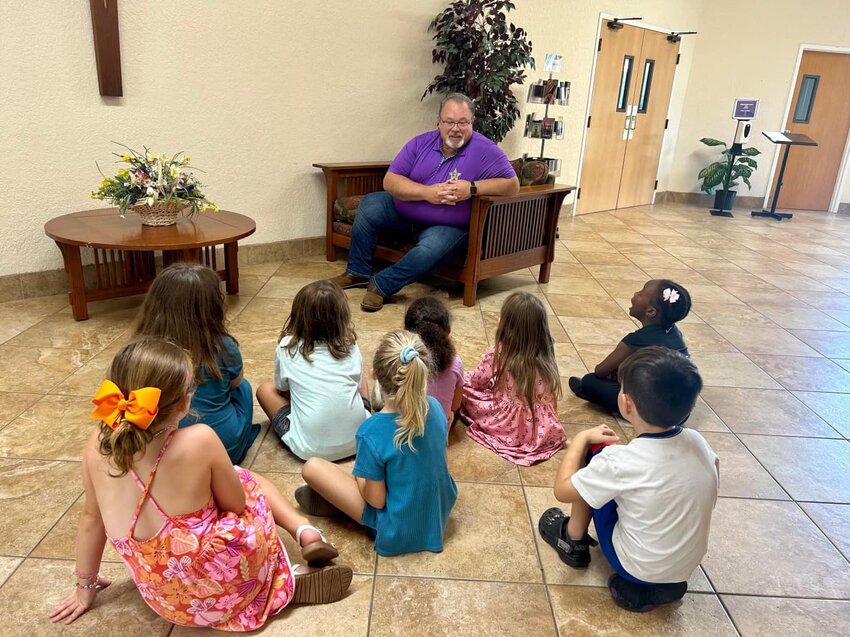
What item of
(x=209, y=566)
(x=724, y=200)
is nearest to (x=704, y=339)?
(x=209, y=566)

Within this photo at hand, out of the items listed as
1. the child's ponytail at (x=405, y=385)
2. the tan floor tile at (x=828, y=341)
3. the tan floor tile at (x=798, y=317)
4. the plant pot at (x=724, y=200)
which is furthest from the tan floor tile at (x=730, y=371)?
the plant pot at (x=724, y=200)

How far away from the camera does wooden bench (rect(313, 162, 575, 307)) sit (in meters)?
3.65

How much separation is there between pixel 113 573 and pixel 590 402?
1.86 metres

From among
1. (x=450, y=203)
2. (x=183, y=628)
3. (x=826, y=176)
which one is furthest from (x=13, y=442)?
(x=826, y=176)

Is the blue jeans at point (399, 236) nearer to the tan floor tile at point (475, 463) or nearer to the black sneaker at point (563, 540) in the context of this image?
the tan floor tile at point (475, 463)

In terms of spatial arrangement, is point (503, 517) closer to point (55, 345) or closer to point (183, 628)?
point (183, 628)

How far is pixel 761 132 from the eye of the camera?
8094 mm

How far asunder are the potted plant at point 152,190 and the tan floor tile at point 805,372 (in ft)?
9.93

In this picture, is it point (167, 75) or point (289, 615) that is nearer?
point (289, 615)

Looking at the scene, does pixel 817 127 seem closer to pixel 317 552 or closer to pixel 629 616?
pixel 629 616

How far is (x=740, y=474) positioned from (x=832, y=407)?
0.90 metres

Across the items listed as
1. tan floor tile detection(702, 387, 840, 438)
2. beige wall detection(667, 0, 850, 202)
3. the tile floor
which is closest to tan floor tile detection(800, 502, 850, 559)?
the tile floor

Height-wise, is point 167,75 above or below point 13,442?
above

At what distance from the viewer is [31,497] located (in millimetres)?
1806
